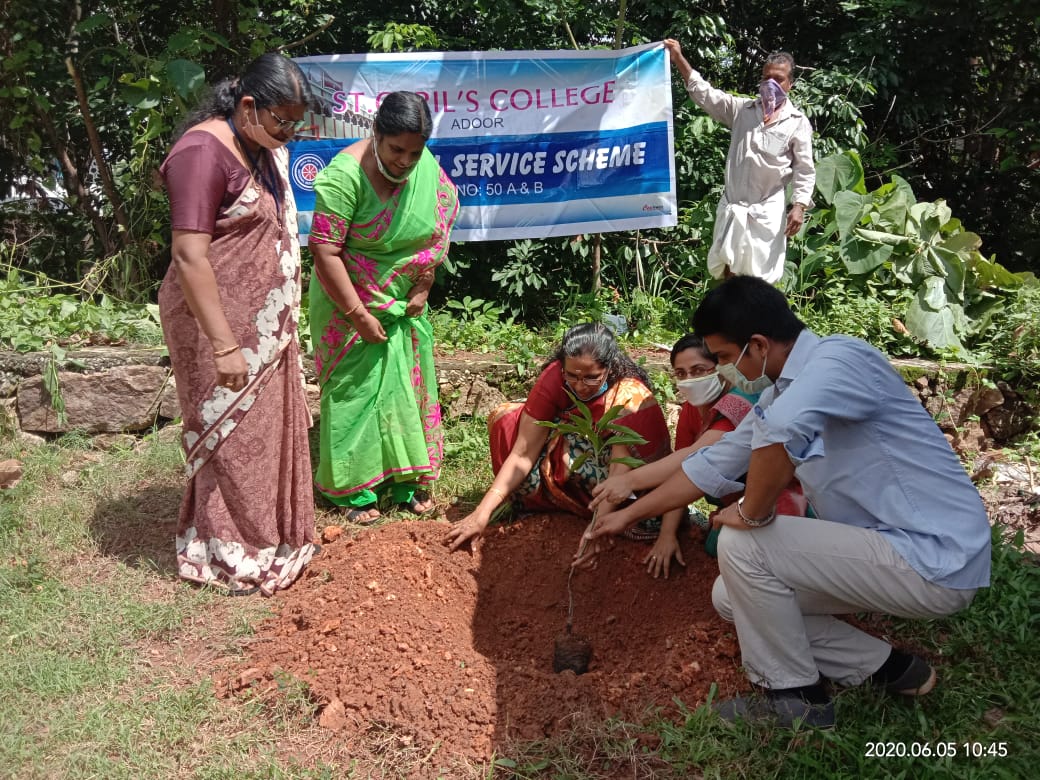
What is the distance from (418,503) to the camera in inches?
157

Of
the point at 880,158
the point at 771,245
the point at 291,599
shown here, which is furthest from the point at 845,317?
the point at 291,599

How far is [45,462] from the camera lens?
448 cm

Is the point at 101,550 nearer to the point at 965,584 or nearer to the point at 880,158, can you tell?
the point at 965,584

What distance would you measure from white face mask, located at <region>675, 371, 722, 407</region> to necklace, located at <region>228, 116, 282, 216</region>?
5.28 feet

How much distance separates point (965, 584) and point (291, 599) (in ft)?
7.26

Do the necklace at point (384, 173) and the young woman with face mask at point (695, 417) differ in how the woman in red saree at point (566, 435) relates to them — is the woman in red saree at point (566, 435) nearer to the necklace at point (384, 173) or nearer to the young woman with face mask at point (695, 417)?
the young woman with face mask at point (695, 417)

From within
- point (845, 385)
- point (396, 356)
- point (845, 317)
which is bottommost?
point (845, 317)

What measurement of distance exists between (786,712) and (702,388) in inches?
45.8

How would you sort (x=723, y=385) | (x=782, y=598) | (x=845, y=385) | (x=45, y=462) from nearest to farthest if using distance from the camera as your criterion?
1. (x=845, y=385)
2. (x=782, y=598)
3. (x=723, y=385)
4. (x=45, y=462)

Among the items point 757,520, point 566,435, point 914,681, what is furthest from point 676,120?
point 914,681

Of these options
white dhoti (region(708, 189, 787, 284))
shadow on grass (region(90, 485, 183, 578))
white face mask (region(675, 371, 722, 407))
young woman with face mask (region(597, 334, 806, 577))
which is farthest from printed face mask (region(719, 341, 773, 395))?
white dhoti (region(708, 189, 787, 284))

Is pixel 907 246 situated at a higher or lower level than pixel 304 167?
lower

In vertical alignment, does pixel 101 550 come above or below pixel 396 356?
below

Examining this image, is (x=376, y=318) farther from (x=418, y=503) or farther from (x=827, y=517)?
(x=827, y=517)
